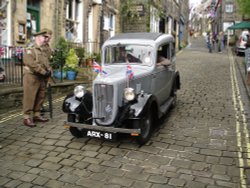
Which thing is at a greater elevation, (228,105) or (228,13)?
(228,13)

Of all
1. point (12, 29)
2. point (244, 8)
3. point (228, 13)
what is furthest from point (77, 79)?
point (228, 13)

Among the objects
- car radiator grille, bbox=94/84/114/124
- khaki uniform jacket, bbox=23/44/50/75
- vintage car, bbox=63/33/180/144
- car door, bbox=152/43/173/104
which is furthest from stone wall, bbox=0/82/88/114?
car door, bbox=152/43/173/104

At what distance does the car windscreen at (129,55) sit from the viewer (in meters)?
6.91

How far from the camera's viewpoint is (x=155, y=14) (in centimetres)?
2225

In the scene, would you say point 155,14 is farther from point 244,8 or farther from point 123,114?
point 123,114

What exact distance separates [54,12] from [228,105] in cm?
785

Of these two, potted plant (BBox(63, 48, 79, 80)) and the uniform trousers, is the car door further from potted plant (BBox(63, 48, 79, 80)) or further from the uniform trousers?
potted plant (BBox(63, 48, 79, 80))

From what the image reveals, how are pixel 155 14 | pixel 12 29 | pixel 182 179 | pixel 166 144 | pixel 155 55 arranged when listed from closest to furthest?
1. pixel 182 179
2. pixel 166 144
3. pixel 155 55
4. pixel 12 29
5. pixel 155 14

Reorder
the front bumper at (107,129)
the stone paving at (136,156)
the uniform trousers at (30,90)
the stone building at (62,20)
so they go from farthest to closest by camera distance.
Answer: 1. the stone building at (62,20)
2. the uniform trousers at (30,90)
3. the front bumper at (107,129)
4. the stone paving at (136,156)

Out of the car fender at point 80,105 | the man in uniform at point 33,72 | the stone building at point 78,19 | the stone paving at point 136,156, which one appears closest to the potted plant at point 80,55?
the stone building at point 78,19

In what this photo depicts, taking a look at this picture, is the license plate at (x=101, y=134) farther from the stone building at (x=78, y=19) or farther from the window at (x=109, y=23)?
the window at (x=109, y=23)

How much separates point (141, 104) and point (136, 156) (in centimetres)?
92

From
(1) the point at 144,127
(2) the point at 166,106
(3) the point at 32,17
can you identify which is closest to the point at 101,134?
(1) the point at 144,127

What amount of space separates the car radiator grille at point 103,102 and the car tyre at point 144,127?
1.71ft
